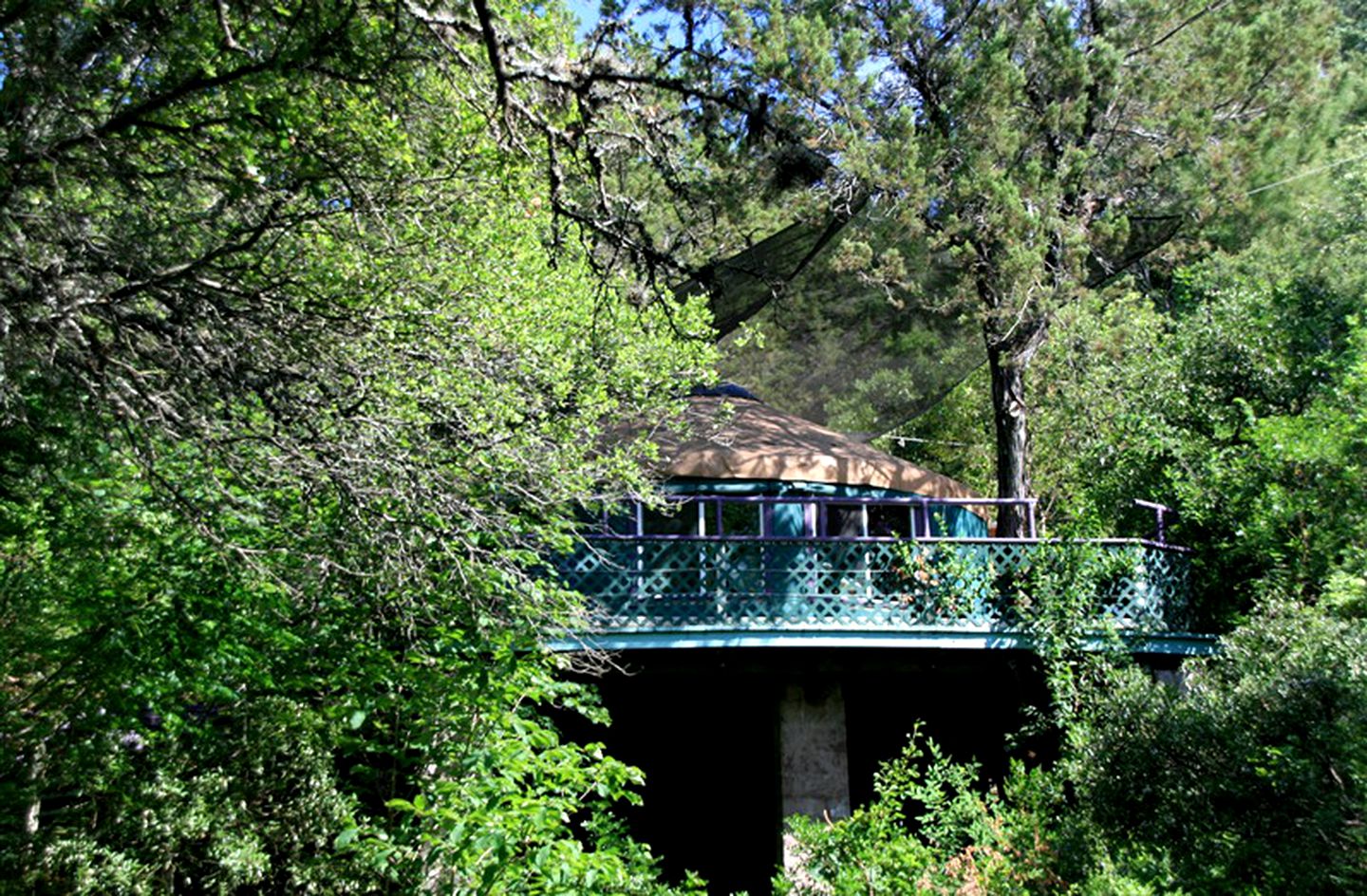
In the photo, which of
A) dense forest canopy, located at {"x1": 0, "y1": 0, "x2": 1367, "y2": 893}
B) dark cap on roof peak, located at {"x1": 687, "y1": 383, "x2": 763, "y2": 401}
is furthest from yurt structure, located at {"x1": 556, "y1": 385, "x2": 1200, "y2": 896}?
dense forest canopy, located at {"x1": 0, "y1": 0, "x2": 1367, "y2": 893}

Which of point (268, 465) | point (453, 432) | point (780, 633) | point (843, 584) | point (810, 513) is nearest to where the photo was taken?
point (268, 465)

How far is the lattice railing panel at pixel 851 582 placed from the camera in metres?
10.5

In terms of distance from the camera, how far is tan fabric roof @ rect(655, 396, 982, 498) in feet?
42.5

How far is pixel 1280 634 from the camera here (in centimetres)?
823

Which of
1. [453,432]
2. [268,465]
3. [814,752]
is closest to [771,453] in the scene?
[814,752]

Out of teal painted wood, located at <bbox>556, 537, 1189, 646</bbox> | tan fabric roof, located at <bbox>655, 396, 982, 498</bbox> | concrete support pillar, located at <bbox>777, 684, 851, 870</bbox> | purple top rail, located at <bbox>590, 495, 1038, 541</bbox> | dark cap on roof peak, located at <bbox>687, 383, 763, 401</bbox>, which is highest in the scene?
dark cap on roof peak, located at <bbox>687, 383, 763, 401</bbox>

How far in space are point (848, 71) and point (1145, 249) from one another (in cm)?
449

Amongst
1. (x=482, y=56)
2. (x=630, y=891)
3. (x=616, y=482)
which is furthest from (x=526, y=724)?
(x=482, y=56)

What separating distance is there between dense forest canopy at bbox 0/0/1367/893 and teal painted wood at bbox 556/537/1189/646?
75 cm

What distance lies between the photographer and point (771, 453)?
13.3m

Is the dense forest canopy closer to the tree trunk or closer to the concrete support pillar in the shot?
the tree trunk

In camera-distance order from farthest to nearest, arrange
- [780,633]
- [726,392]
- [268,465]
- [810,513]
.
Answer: [726,392], [810,513], [780,633], [268,465]

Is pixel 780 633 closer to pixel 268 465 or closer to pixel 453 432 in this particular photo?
pixel 453 432

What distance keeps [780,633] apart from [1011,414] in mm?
4604
